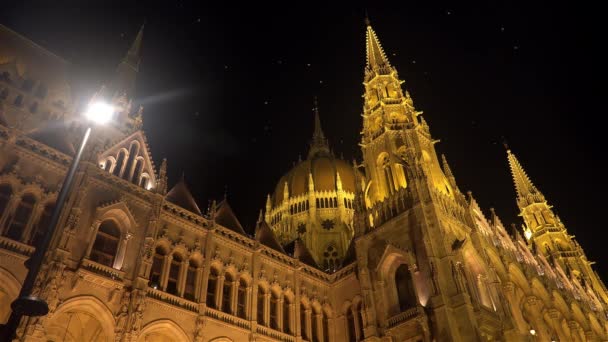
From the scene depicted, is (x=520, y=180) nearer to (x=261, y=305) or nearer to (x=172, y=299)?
(x=261, y=305)

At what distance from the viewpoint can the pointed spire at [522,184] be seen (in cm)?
5981

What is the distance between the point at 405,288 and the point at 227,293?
33.8 feet

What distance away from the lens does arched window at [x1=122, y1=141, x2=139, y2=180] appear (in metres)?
25.2

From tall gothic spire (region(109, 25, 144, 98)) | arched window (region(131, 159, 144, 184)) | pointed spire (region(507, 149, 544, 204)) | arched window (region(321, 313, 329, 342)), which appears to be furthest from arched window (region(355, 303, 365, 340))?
pointed spire (region(507, 149, 544, 204))

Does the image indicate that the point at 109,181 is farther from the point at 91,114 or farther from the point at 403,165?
the point at 403,165

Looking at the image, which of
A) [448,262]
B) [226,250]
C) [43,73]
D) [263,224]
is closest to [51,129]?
[43,73]

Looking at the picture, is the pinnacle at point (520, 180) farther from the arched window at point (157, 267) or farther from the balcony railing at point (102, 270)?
the balcony railing at point (102, 270)

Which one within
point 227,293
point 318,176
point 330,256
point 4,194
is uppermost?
point 318,176

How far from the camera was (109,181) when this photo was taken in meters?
22.5

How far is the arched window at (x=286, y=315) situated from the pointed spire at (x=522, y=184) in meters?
43.6

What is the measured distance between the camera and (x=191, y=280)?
79.4 ft

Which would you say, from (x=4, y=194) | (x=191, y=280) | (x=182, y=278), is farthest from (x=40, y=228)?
(x=191, y=280)

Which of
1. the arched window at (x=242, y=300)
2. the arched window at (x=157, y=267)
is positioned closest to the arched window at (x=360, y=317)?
the arched window at (x=242, y=300)

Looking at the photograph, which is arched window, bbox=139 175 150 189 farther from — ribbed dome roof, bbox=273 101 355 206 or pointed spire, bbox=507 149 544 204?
pointed spire, bbox=507 149 544 204
